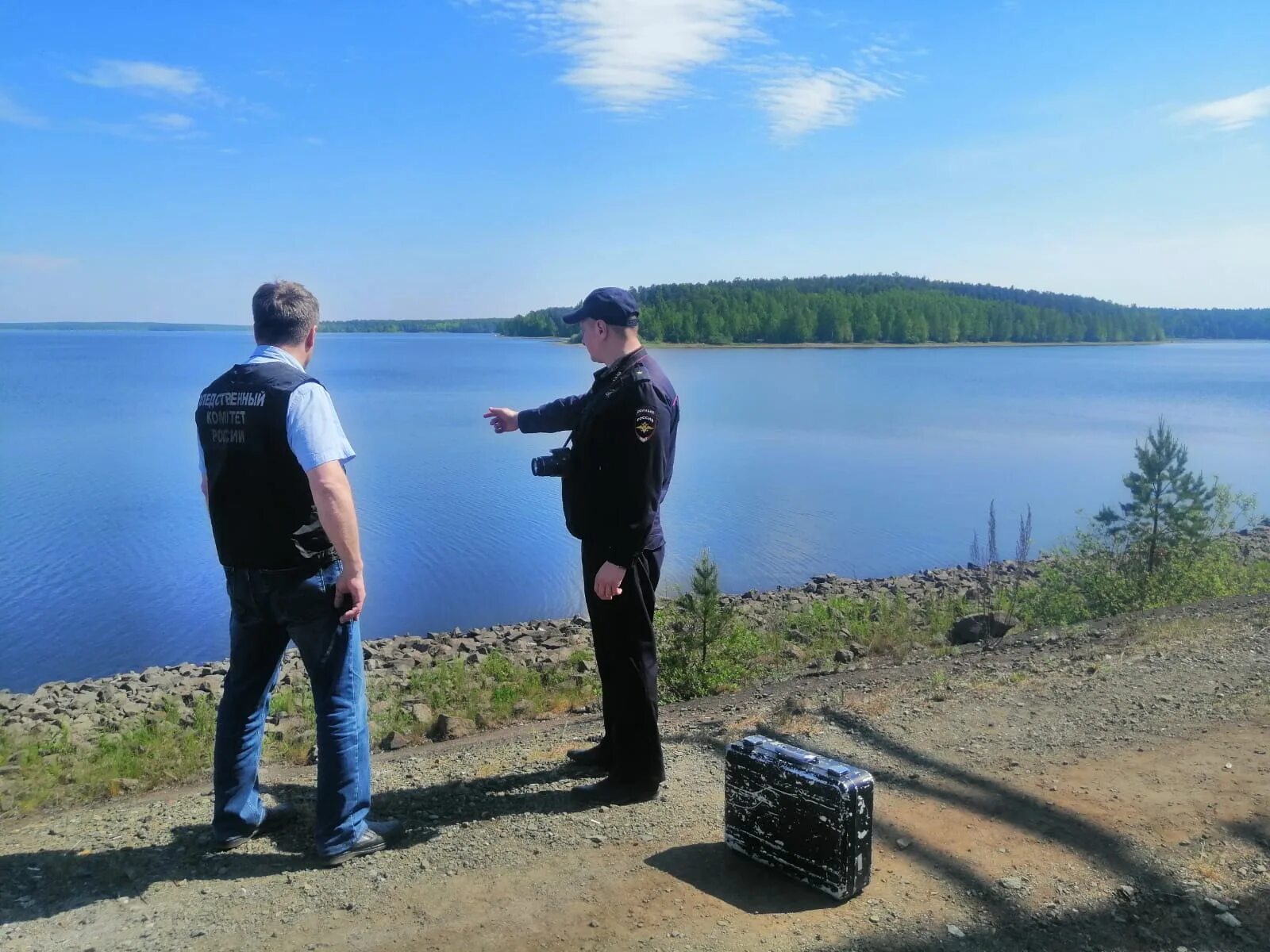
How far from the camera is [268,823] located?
12.3ft

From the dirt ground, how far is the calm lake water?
8398 millimetres

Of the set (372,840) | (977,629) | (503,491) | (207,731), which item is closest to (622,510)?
(372,840)

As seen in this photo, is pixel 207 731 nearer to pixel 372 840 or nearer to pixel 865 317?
pixel 372 840

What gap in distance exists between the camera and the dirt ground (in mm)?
3041

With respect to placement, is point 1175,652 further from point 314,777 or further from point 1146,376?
point 1146,376

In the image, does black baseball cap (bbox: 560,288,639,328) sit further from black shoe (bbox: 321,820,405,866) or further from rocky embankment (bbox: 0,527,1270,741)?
rocky embankment (bbox: 0,527,1270,741)

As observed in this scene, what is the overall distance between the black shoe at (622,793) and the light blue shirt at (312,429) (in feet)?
5.87

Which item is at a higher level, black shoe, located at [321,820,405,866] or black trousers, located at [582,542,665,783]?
black trousers, located at [582,542,665,783]

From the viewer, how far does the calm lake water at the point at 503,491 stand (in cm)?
1350

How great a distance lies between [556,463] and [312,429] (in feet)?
3.66

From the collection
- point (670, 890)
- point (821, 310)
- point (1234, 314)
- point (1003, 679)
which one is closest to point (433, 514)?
point (1003, 679)

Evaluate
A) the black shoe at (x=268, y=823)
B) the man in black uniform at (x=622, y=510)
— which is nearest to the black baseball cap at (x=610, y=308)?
the man in black uniform at (x=622, y=510)

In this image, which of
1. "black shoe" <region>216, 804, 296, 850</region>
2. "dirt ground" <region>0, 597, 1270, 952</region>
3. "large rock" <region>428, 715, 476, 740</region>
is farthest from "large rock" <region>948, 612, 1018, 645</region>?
"black shoe" <region>216, 804, 296, 850</region>

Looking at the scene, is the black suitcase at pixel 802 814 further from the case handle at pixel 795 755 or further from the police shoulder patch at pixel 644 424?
the police shoulder patch at pixel 644 424
